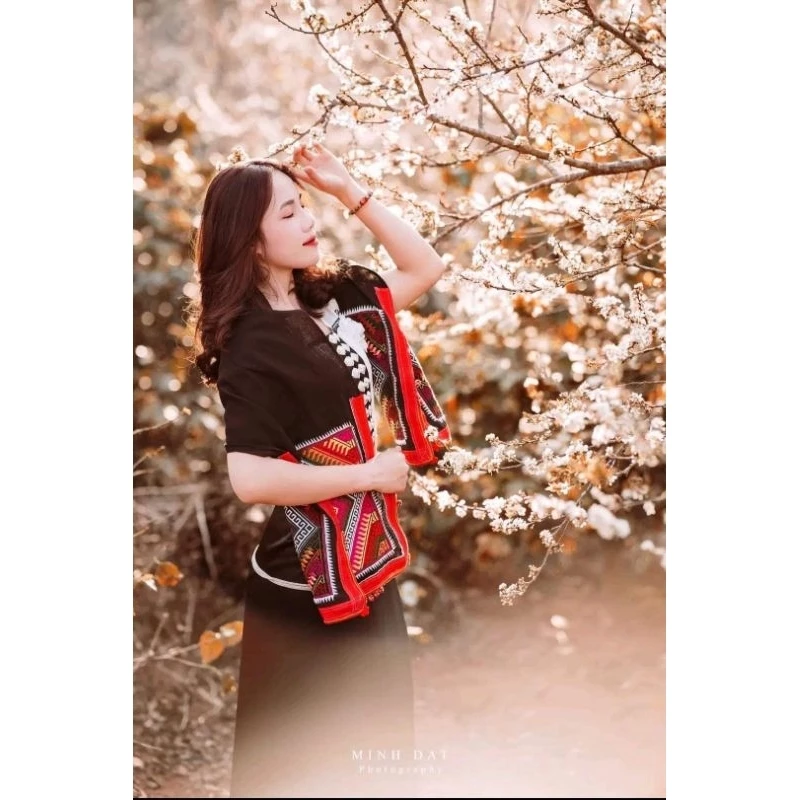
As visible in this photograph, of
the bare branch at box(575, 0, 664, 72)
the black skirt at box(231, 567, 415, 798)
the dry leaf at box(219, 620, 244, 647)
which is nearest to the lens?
the bare branch at box(575, 0, 664, 72)

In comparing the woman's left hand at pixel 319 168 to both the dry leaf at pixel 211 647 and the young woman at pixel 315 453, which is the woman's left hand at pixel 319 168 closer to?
the young woman at pixel 315 453

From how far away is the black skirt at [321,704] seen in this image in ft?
6.75

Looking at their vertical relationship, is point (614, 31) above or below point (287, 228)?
above

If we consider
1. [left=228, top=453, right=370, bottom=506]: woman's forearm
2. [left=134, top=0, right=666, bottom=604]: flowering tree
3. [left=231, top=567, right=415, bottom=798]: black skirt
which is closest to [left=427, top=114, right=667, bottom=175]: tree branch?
[left=134, top=0, right=666, bottom=604]: flowering tree

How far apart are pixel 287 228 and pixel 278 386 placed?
0.33 m

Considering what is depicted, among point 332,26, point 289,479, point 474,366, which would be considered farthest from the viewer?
point 474,366

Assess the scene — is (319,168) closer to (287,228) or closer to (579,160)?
(287,228)

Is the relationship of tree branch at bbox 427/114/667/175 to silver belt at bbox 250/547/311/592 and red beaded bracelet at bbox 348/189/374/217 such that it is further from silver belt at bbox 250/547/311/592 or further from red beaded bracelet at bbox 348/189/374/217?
silver belt at bbox 250/547/311/592

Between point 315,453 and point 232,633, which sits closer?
point 315,453

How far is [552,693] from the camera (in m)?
2.12

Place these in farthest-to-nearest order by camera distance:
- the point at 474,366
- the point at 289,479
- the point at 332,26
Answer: the point at 474,366 < the point at 332,26 < the point at 289,479

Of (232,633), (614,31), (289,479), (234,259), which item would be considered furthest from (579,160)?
(232,633)

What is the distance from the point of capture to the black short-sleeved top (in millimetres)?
1951
